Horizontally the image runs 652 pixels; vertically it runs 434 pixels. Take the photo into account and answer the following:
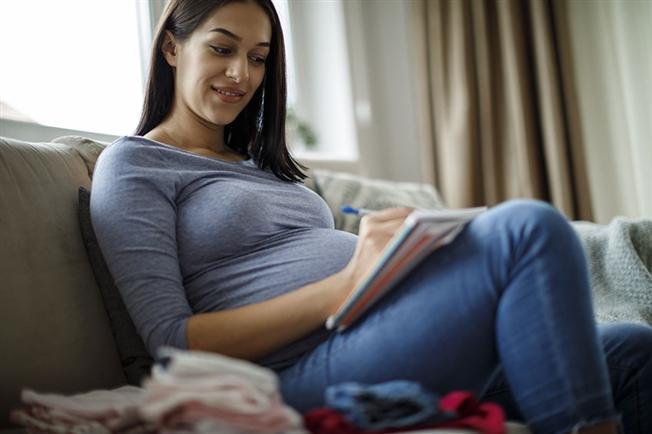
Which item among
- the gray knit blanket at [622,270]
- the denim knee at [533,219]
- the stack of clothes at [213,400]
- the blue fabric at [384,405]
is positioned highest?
the denim knee at [533,219]

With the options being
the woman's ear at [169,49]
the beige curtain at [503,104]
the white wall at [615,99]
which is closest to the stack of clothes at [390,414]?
the woman's ear at [169,49]

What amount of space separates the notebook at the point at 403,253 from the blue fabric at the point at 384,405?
0.13 meters

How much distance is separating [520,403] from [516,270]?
0.55 ft

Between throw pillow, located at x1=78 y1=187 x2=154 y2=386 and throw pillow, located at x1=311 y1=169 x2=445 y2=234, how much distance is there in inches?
36.4

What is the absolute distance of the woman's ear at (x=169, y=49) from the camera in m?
1.41

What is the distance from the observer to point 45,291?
109 cm

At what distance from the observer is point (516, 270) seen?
87cm

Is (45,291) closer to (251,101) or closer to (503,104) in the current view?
(251,101)

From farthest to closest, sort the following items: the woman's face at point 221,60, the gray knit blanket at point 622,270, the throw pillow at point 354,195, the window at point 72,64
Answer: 1. the throw pillow at point 354,195
2. the window at point 72,64
3. the gray knit blanket at point 622,270
4. the woman's face at point 221,60

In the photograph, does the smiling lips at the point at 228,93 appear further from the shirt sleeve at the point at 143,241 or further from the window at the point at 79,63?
the window at the point at 79,63

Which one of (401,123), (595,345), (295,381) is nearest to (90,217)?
(295,381)

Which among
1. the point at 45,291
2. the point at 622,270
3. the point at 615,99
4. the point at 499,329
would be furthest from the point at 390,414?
the point at 615,99

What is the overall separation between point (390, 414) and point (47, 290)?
60 cm

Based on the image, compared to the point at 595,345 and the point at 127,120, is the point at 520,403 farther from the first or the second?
the point at 127,120
